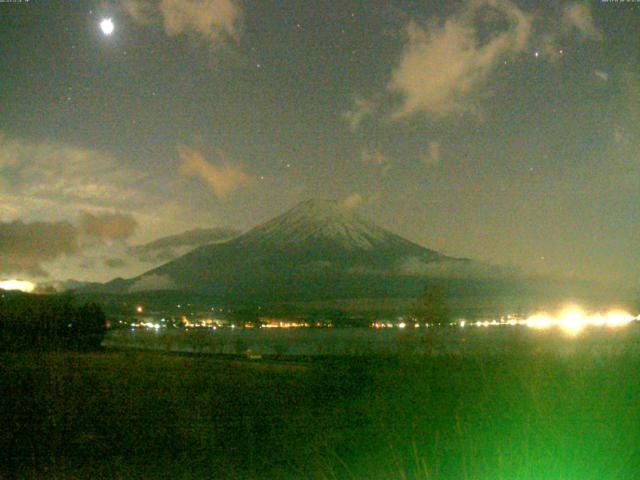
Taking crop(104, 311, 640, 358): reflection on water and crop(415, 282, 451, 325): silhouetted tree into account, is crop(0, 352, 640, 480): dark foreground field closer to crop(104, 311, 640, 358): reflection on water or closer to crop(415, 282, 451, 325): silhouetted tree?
crop(104, 311, 640, 358): reflection on water

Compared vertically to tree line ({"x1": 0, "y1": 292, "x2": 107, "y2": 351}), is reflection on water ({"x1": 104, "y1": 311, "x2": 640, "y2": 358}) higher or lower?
lower

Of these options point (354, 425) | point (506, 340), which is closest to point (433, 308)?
point (506, 340)

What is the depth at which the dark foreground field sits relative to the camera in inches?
386

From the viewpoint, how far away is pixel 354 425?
1398cm

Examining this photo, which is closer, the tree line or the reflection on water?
the reflection on water

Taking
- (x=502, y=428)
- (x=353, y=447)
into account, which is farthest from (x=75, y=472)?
(x=502, y=428)

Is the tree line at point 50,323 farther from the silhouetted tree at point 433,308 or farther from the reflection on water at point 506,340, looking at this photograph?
the silhouetted tree at point 433,308

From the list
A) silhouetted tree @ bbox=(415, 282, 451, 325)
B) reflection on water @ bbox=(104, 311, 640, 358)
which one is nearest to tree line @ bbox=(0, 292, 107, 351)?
reflection on water @ bbox=(104, 311, 640, 358)

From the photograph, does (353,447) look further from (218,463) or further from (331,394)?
(331,394)

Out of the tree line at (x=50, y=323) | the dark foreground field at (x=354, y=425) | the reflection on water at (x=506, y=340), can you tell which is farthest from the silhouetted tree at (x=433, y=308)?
the tree line at (x=50, y=323)

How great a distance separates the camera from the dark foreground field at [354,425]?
9.81 meters

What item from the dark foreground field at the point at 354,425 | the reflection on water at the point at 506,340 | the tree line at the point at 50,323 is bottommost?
the dark foreground field at the point at 354,425

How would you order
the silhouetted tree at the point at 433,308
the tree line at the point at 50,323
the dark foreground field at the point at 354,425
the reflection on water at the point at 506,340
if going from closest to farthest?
1. the dark foreground field at the point at 354,425
2. the reflection on water at the point at 506,340
3. the silhouetted tree at the point at 433,308
4. the tree line at the point at 50,323

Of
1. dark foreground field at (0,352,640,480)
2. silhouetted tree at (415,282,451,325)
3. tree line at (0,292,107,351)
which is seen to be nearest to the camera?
dark foreground field at (0,352,640,480)
